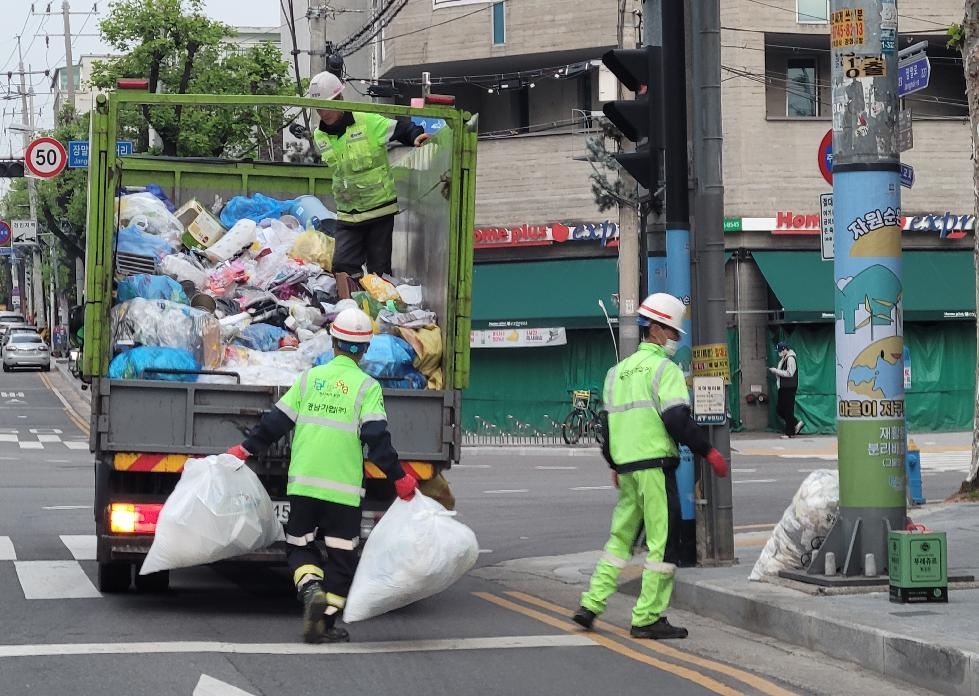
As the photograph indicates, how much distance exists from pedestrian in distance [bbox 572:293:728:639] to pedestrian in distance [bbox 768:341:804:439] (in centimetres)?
2046

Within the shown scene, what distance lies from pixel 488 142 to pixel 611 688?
2644cm

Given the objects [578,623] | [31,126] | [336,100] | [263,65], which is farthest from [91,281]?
[31,126]

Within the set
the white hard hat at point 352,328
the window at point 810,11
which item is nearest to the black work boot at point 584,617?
the white hard hat at point 352,328

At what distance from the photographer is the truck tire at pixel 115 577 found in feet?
34.1

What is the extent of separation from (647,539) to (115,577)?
363cm

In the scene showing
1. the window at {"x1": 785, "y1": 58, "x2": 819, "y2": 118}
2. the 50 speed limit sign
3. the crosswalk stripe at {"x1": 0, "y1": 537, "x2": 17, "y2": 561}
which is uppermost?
the window at {"x1": 785, "y1": 58, "x2": 819, "y2": 118}

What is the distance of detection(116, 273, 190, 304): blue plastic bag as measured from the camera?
10.6 m

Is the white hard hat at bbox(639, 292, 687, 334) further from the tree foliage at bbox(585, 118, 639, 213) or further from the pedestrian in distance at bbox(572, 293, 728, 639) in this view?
the tree foliage at bbox(585, 118, 639, 213)

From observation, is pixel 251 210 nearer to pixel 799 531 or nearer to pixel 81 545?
pixel 81 545

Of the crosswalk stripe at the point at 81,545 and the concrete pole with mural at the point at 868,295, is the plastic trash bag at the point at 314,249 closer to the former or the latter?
the crosswalk stripe at the point at 81,545

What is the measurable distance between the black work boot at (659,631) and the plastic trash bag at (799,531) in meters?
1.37

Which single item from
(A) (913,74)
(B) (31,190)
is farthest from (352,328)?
(B) (31,190)

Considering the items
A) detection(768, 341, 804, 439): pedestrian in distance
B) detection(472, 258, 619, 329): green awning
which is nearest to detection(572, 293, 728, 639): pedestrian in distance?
detection(768, 341, 804, 439): pedestrian in distance

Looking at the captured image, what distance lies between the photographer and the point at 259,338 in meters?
10.9
